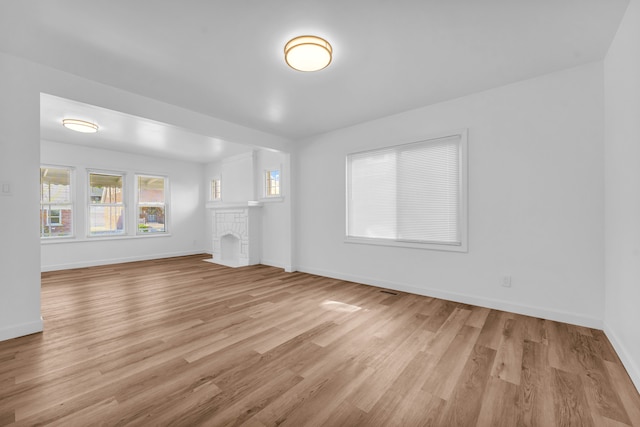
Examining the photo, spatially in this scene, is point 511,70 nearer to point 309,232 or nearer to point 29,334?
point 309,232

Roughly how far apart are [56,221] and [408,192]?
709 cm

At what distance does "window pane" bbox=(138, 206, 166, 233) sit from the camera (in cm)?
690

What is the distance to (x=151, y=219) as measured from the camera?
710 cm

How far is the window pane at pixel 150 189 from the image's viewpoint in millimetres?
6891

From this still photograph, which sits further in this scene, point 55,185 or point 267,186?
point 267,186

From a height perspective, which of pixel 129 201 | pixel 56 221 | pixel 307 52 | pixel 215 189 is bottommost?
pixel 56 221

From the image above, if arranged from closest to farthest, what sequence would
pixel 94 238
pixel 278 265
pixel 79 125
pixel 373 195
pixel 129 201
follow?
pixel 79 125 → pixel 373 195 → pixel 278 265 → pixel 94 238 → pixel 129 201

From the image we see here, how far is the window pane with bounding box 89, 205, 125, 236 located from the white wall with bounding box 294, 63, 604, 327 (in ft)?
21.5

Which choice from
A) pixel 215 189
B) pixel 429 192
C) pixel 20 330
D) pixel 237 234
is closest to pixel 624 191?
pixel 429 192

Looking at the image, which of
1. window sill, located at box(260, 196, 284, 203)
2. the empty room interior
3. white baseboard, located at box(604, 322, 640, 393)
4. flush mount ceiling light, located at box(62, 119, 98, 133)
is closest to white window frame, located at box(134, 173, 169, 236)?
the empty room interior

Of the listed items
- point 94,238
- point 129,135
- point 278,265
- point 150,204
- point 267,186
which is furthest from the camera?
point 150,204

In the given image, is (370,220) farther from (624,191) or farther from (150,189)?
(150,189)

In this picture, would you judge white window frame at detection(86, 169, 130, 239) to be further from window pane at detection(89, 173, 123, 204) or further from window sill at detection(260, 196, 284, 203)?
window sill at detection(260, 196, 284, 203)

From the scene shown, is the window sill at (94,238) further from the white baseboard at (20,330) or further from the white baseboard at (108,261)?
the white baseboard at (20,330)
